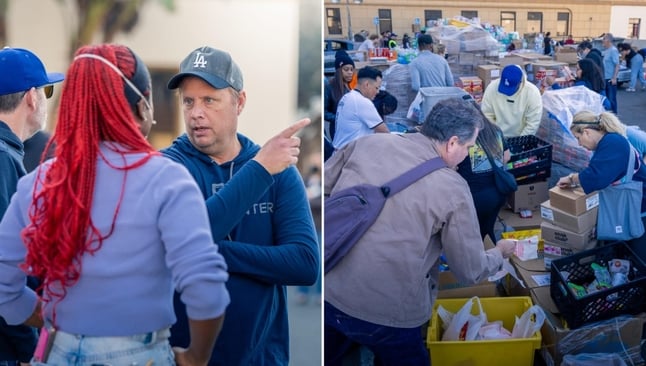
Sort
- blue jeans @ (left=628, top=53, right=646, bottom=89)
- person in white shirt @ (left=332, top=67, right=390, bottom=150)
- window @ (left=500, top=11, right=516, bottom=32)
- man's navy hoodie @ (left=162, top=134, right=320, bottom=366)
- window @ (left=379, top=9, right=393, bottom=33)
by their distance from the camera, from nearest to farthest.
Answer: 1. man's navy hoodie @ (left=162, top=134, right=320, bottom=366)
2. person in white shirt @ (left=332, top=67, right=390, bottom=150)
3. blue jeans @ (left=628, top=53, right=646, bottom=89)
4. window @ (left=500, top=11, right=516, bottom=32)
5. window @ (left=379, top=9, right=393, bottom=33)

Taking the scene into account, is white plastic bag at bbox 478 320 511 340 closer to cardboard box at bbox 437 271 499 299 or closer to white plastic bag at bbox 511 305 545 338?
white plastic bag at bbox 511 305 545 338

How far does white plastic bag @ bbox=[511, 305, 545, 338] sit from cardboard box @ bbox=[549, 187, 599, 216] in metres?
0.80

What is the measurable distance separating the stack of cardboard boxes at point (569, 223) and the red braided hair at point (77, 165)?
272 centimetres

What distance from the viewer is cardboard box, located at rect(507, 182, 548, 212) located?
4.39 metres

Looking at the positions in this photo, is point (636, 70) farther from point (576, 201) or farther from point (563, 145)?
point (576, 201)

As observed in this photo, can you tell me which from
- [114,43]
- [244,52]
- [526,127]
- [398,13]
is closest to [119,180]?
→ [114,43]

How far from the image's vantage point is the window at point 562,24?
12634 mm

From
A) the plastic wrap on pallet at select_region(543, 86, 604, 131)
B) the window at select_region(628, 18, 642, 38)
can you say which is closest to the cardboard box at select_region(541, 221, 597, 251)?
the plastic wrap on pallet at select_region(543, 86, 604, 131)

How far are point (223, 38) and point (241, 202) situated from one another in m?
0.37

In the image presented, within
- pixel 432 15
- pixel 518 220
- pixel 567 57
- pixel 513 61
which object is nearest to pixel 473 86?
pixel 513 61

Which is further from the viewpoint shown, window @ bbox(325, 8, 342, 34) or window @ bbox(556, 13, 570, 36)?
window @ bbox(325, 8, 342, 34)

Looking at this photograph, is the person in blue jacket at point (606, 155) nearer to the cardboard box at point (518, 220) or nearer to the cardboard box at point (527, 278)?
the cardboard box at point (527, 278)

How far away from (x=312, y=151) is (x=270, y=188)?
0.14m

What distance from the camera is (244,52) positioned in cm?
143
